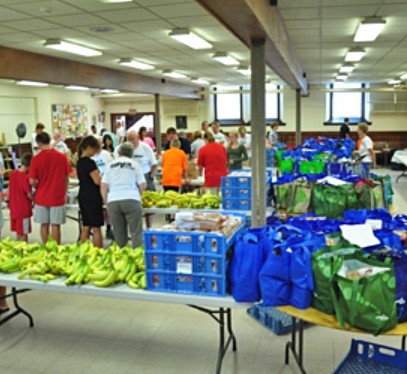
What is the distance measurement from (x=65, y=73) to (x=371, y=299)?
320 inches

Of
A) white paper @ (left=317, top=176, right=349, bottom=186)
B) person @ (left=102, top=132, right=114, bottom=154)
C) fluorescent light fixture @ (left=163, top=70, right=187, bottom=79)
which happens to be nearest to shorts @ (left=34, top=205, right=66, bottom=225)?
person @ (left=102, top=132, right=114, bottom=154)

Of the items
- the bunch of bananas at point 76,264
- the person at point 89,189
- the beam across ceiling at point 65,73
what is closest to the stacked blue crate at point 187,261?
the bunch of bananas at point 76,264

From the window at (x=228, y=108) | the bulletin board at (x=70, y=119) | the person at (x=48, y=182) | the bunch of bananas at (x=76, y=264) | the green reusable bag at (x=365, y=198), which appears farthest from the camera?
the window at (x=228, y=108)

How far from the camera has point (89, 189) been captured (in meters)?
5.61

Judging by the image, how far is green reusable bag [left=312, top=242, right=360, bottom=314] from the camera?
8.44 ft

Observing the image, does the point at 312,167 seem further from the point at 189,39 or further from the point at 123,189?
the point at 123,189

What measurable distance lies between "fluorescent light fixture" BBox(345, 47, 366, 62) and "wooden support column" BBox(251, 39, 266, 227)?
4138 millimetres

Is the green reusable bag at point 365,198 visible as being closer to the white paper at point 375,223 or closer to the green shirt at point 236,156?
the white paper at point 375,223

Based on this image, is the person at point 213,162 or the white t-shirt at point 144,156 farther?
the person at point 213,162

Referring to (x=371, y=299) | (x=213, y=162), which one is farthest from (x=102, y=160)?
(x=371, y=299)

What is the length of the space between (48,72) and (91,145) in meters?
4.01

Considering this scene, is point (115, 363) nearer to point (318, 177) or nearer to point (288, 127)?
point (318, 177)

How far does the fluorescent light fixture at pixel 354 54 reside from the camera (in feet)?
28.5

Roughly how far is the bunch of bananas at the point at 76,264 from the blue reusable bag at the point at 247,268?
2.34 ft
